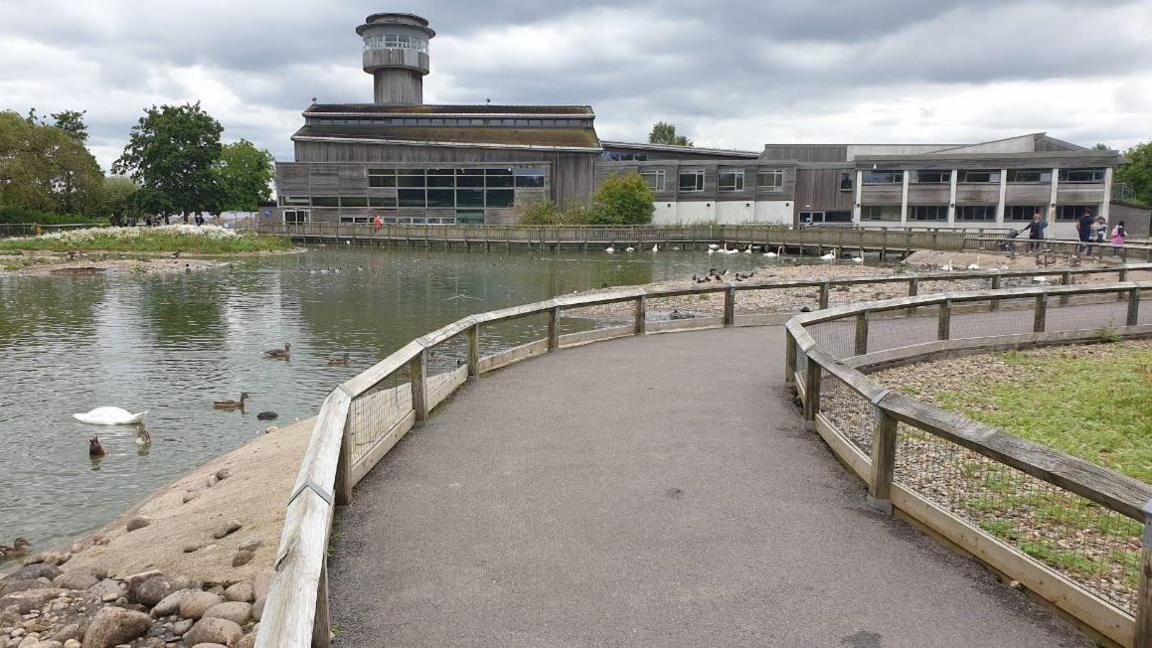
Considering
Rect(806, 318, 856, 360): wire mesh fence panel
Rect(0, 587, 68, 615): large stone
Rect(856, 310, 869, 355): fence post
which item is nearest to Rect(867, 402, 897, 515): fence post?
Rect(806, 318, 856, 360): wire mesh fence panel

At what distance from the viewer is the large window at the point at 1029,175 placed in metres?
63.8

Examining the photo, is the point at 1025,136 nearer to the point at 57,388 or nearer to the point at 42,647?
the point at 57,388

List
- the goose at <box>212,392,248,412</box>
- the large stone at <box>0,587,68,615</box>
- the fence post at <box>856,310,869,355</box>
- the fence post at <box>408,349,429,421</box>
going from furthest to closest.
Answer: the goose at <box>212,392,248,412</box> < the fence post at <box>856,310,869,355</box> < the fence post at <box>408,349,429,421</box> < the large stone at <box>0,587,68,615</box>

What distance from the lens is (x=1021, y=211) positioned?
65562 millimetres

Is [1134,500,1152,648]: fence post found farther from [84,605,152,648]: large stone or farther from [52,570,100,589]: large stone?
[52,570,100,589]: large stone

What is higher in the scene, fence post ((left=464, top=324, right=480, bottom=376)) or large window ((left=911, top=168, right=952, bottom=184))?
large window ((left=911, top=168, right=952, bottom=184))

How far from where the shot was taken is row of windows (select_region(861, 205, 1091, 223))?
64.4 m

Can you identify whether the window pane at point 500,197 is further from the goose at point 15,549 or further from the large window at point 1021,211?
the goose at point 15,549

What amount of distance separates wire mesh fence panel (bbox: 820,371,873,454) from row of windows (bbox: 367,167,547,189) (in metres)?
65.5

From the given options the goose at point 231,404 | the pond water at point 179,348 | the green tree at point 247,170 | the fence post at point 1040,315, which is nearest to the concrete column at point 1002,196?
the pond water at point 179,348

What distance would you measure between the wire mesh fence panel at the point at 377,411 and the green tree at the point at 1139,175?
98614 millimetres

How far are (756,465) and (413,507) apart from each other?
3.21 metres

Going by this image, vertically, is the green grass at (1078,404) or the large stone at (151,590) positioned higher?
the green grass at (1078,404)

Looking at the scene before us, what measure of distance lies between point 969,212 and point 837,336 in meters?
61.3
